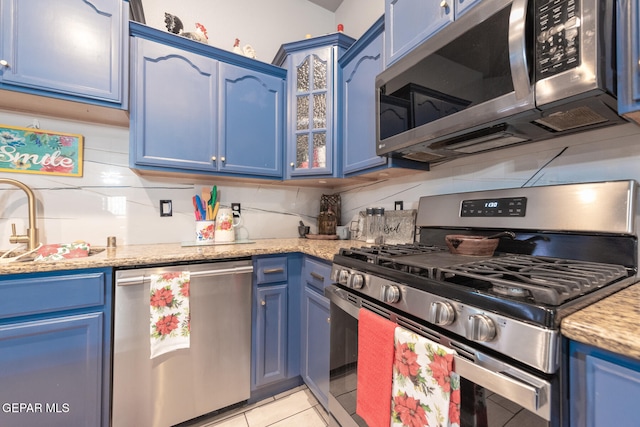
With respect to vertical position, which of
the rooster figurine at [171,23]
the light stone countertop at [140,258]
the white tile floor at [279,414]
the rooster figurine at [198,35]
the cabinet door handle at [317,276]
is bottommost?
the white tile floor at [279,414]

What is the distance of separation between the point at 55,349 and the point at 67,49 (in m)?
1.43

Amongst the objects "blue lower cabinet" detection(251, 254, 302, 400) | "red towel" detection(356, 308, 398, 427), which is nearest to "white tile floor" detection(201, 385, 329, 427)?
"blue lower cabinet" detection(251, 254, 302, 400)

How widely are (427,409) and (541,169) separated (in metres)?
1.06

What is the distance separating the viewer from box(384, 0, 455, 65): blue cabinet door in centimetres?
111

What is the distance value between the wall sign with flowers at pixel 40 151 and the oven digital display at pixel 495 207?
220cm

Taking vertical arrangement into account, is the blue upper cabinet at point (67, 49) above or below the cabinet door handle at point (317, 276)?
above

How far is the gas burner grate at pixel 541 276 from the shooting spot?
1.86 ft

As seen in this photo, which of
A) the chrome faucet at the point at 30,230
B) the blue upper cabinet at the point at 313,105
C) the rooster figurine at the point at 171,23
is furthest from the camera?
the blue upper cabinet at the point at 313,105

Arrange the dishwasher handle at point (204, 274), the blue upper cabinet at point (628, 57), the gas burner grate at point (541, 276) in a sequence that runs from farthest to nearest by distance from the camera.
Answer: the dishwasher handle at point (204, 274), the blue upper cabinet at point (628, 57), the gas burner grate at point (541, 276)

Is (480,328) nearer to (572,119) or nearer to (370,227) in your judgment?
(572,119)

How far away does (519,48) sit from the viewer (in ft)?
2.66

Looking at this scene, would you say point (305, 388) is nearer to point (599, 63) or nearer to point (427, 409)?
point (427, 409)

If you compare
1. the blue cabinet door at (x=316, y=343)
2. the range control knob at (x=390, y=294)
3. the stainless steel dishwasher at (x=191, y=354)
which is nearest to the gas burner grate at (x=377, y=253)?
the range control knob at (x=390, y=294)

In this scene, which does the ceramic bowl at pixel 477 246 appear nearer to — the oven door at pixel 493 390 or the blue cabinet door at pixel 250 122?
the oven door at pixel 493 390
